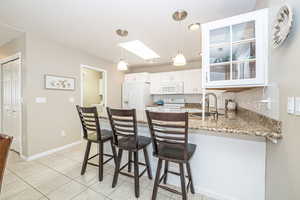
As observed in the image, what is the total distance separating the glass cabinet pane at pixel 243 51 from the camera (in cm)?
129

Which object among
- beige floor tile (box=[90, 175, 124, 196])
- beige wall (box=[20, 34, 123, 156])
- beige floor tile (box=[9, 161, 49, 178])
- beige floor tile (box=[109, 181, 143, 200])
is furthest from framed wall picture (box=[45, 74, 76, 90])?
beige floor tile (box=[109, 181, 143, 200])

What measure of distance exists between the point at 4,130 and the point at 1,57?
1.78 metres

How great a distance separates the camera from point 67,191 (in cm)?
166

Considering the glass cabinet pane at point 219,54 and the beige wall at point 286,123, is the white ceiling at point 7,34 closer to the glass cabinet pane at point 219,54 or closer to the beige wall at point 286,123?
the glass cabinet pane at point 219,54

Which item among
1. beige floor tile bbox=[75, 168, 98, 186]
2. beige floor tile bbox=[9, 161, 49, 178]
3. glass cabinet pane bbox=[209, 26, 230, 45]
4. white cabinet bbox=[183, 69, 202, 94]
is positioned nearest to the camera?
glass cabinet pane bbox=[209, 26, 230, 45]

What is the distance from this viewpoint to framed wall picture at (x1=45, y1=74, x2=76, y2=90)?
2760mm

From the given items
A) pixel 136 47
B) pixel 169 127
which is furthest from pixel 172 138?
pixel 136 47

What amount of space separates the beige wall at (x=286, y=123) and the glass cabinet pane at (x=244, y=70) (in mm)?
135

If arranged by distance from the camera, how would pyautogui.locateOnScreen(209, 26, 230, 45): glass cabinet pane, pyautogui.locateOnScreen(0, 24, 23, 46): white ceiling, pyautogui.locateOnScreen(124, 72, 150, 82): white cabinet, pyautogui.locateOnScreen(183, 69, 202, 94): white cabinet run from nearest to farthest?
pyautogui.locateOnScreen(209, 26, 230, 45): glass cabinet pane
pyautogui.locateOnScreen(0, 24, 23, 46): white ceiling
pyautogui.locateOnScreen(183, 69, 202, 94): white cabinet
pyautogui.locateOnScreen(124, 72, 150, 82): white cabinet

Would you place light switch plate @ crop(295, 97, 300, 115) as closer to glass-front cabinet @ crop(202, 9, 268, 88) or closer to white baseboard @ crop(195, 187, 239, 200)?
glass-front cabinet @ crop(202, 9, 268, 88)

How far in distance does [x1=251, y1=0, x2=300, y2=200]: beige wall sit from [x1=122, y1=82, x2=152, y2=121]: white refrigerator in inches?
148

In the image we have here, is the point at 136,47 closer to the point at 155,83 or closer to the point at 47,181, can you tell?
the point at 155,83

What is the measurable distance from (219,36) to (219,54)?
20 cm

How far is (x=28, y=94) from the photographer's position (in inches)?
97.7
